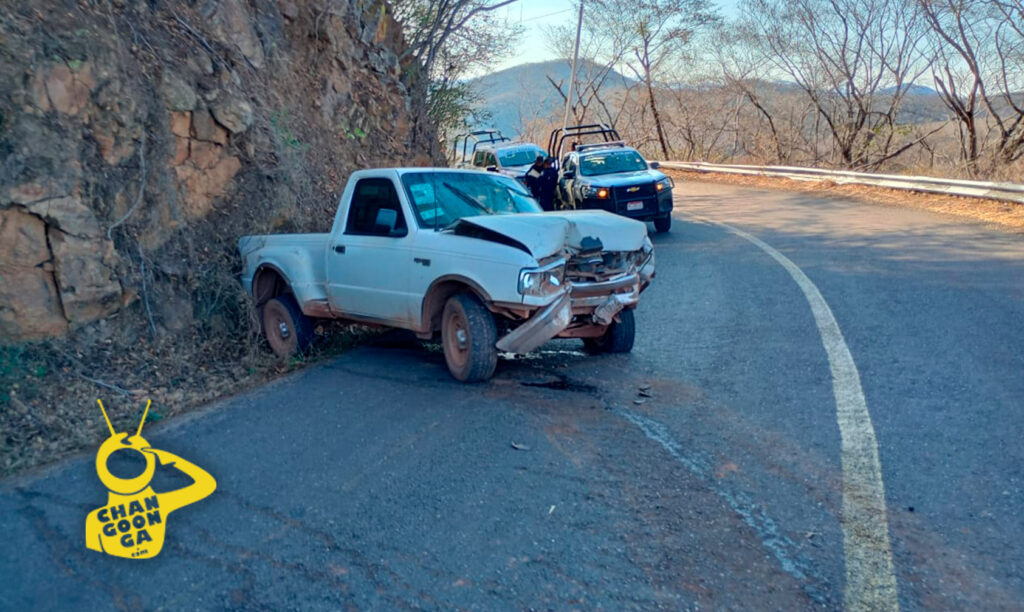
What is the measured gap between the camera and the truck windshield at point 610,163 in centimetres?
Answer: 1780

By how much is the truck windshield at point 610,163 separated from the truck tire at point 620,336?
1021 centimetres

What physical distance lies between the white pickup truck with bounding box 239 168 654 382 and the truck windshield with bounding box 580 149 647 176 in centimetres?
935

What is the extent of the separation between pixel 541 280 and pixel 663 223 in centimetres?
1103

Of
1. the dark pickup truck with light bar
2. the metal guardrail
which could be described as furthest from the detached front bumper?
the metal guardrail

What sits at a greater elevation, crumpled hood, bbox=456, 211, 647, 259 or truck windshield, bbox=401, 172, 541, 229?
truck windshield, bbox=401, 172, 541, 229

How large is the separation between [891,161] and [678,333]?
2712cm

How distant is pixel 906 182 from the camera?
20656 millimetres

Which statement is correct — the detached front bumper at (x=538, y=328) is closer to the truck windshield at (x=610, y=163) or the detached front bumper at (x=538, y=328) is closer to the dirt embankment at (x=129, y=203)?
the dirt embankment at (x=129, y=203)

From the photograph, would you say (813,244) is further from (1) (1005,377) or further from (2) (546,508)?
(2) (546,508)

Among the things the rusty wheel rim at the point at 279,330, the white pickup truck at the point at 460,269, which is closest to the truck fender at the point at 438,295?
the white pickup truck at the point at 460,269

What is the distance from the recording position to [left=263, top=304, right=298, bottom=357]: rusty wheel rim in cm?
855

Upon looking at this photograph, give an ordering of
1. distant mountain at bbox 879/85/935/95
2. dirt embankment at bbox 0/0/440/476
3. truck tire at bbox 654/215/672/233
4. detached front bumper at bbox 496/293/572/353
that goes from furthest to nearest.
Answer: distant mountain at bbox 879/85/935/95, truck tire at bbox 654/215/672/233, dirt embankment at bbox 0/0/440/476, detached front bumper at bbox 496/293/572/353

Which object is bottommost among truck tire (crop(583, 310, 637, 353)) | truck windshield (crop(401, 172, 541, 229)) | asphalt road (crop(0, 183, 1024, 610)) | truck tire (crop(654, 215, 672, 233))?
asphalt road (crop(0, 183, 1024, 610))

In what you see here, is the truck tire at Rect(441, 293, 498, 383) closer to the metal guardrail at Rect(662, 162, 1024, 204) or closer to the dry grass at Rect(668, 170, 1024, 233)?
the dry grass at Rect(668, 170, 1024, 233)
